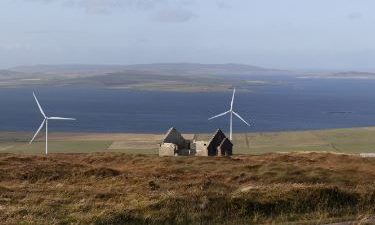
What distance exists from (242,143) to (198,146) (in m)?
59.1

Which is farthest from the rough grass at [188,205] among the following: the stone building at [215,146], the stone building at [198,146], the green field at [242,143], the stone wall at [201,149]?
the green field at [242,143]

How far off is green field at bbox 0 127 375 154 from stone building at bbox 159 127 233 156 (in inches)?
Answer: 1459

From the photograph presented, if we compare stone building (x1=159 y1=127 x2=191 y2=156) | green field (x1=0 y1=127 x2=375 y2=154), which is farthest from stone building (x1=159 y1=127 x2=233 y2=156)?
green field (x1=0 y1=127 x2=375 y2=154)

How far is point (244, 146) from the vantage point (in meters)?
109

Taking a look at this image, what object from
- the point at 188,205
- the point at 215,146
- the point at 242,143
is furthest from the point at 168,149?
the point at 242,143

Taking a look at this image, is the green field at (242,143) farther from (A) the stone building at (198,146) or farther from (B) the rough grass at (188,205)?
(B) the rough grass at (188,205)

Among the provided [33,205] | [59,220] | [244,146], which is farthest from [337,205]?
[244,146]

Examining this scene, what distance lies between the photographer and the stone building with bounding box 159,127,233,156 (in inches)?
2254

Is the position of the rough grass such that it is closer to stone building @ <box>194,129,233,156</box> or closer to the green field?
stone building @ <box>194,129,233,156</box>

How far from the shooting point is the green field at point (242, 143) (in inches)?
4026

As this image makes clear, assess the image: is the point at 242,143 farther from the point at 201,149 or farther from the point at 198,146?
the point at 201,149

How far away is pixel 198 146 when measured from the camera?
2263 inches

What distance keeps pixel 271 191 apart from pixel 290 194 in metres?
0.88

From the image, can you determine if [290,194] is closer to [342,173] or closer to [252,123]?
[342,173]
